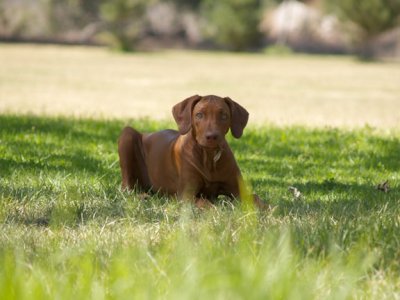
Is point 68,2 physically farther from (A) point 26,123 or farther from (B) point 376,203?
(B) point 376,203

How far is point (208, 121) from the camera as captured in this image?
636cm

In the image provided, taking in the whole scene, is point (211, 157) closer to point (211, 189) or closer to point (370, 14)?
point (211, 189)

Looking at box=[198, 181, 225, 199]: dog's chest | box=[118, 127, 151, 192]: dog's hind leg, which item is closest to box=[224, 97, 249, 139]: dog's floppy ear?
box=[198, 181, 225, 199]: dog's chest

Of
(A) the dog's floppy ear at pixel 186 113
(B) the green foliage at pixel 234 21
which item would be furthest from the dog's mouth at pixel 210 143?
(B) the green foliage at pixel 234 21

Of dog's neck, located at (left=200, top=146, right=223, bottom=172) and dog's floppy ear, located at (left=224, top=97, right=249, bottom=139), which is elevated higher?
dog's floppy ear, located at (left=224, top=97, right=249, bottom=139)

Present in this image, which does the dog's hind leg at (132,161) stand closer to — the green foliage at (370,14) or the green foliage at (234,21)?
the green foliage at (370,14)

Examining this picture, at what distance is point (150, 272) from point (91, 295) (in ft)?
1.27

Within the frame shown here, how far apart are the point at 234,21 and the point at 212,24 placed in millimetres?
2517

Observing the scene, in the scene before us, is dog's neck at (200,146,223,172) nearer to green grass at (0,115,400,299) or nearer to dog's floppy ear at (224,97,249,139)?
dog's floppy ear at (224,97,249,139)

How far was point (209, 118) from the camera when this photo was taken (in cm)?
638

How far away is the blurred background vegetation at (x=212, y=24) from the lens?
→ 53.1m

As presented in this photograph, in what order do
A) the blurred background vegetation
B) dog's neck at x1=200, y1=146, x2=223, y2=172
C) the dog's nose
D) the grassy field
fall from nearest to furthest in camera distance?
1. the dog's nose
2. dog's neck at x1=200, y1=146, x2=223, y2=172
3. the grassy field
4. the blurred background vegetation

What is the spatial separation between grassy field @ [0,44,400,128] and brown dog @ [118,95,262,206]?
6.75 meters

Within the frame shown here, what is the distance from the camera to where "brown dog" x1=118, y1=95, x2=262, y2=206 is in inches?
252
